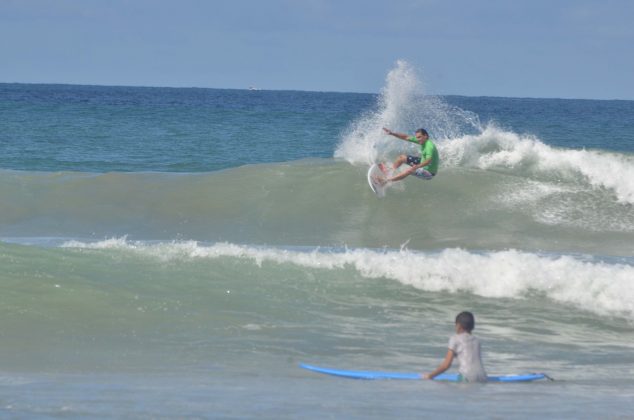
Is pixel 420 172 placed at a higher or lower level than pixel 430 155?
lower

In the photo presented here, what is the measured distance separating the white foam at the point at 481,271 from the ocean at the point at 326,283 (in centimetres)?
3

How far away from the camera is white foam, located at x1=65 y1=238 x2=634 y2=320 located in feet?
41.4

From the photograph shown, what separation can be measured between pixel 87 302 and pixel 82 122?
125 ft

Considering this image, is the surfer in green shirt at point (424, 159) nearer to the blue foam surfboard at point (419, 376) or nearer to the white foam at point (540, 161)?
the white foam at point (540, 161)

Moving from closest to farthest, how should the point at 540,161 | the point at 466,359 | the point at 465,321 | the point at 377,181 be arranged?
the point at 466,359 < the point at 465,321 < the point at 377,181 < the point at 540,161

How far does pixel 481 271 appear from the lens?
13.2 meters

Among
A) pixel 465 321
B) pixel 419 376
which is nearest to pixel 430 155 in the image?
pixel 465 321

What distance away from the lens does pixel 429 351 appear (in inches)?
384

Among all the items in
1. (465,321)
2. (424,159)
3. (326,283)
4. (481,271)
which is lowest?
(465,321)

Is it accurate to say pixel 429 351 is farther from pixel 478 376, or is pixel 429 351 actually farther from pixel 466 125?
pixel 466 125

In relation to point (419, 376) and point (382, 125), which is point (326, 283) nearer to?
point (419, 376)

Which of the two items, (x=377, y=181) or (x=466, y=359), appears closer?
(x=466, y=359)

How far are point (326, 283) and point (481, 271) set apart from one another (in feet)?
6.64

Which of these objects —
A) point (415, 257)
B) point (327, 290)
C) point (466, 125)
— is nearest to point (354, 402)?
point (327, 290)
